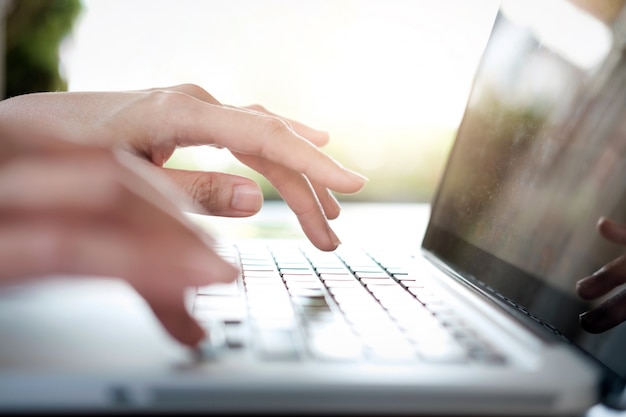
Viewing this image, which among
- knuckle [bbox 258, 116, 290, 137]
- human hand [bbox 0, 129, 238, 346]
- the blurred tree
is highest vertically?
knuckle [bbox 258, 116, 290, 137]

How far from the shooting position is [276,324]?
1.31ft

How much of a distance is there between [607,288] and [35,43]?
184 cm

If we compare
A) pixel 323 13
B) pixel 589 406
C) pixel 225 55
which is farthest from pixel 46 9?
pixel 589 406

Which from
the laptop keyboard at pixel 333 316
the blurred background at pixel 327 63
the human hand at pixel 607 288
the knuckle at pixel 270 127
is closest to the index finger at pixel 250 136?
→ the knuckle at pixel 270 127

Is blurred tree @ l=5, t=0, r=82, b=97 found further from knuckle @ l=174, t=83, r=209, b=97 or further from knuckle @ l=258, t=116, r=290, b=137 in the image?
knuckle @ l=258, t=116, r=290, b=137

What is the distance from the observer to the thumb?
24.0 inches

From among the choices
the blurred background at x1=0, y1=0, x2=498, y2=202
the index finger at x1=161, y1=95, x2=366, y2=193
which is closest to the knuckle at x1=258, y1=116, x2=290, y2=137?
the index finger at x1=161, y1=95, x2=366, y2=193

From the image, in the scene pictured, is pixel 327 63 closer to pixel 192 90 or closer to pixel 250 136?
pixel 192 90

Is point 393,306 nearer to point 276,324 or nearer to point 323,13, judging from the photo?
point 276,324

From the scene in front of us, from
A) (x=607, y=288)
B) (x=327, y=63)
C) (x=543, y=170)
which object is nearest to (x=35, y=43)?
(x=327, y=63)

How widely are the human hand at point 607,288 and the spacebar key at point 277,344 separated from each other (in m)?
0.21

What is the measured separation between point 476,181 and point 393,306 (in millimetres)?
251

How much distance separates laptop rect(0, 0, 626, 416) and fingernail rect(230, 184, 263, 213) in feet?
0.19

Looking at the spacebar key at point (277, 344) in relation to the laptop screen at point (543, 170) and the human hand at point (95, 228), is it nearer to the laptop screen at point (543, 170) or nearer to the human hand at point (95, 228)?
the human hand at point (95, 228)
